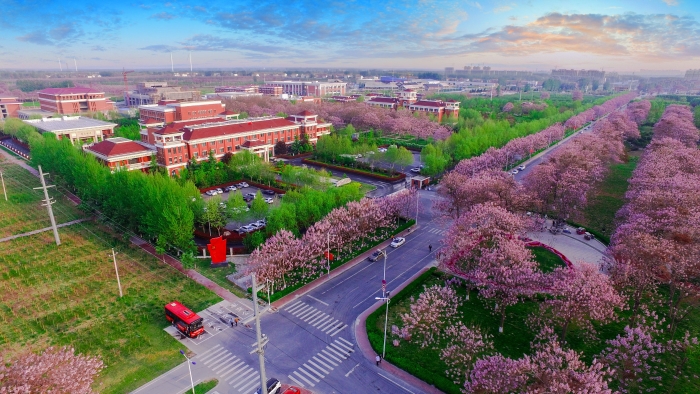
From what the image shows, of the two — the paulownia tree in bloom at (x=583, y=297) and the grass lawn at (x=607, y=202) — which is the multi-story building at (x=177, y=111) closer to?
the grass lawn at (x=607, y=202)

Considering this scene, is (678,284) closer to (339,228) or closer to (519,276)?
(519,276)

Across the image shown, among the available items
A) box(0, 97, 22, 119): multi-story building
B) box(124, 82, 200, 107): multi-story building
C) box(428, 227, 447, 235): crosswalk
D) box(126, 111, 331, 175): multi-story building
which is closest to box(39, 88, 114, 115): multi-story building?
box(0, 97, 22, 119): multi-story building

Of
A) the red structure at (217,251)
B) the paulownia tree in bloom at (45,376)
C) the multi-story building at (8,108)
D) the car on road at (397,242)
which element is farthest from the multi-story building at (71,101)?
the paulownia tree in bloom at (45,376)

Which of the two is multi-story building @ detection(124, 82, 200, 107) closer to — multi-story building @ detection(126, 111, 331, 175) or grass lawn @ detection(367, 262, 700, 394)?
multi-story building @ detection(126, 111, 331, 175)

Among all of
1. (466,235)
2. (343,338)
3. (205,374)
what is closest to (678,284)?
(466,235)

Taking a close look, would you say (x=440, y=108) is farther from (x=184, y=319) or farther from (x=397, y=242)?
(x=184, y=319)
